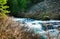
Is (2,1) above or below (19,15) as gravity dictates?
above

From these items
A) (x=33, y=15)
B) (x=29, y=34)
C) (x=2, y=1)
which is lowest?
(x=33, y=15)

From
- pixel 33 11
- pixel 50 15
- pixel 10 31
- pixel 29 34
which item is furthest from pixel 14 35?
pixel 33 11

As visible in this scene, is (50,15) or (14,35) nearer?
(14,35)

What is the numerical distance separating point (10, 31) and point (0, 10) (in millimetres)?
3410

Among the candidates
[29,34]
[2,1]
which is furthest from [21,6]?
[29,34]

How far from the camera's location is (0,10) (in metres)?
13.2

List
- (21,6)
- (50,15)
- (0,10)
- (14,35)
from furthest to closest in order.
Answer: (21,6), (50,15), (0,10), (14,35)

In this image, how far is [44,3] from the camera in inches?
1083

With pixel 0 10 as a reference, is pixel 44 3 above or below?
below

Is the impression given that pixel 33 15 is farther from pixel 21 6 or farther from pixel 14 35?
pixel 14 35

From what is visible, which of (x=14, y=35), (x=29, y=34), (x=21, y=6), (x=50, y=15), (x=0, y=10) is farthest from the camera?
(x=21, y=6)

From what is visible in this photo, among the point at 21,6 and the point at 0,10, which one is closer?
the point at 0,10

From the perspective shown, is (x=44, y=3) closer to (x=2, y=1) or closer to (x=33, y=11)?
(x=33, y=11)

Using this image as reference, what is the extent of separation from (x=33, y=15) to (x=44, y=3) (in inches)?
108
